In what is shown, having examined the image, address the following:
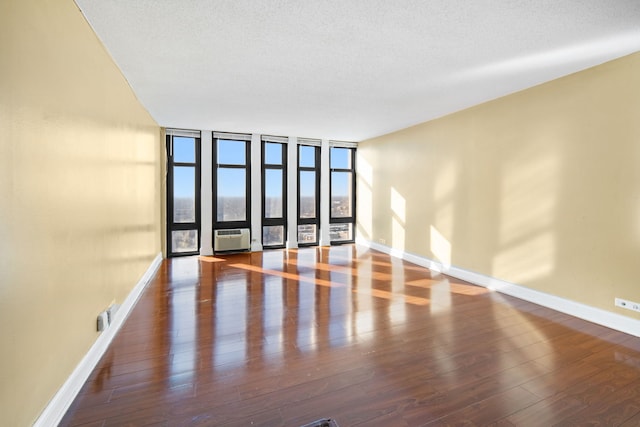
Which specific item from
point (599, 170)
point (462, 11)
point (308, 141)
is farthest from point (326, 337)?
Result: point (308, 141)

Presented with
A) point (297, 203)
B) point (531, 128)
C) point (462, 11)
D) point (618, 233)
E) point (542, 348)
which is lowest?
point (542, 348)

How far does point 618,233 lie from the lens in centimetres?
275

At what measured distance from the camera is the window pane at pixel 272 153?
6.42m

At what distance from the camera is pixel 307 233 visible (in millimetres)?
6902

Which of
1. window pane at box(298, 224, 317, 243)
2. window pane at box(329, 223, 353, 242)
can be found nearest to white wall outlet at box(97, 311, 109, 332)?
window pane at box(298, 224, 317, 243)

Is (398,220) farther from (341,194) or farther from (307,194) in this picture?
(307,194)

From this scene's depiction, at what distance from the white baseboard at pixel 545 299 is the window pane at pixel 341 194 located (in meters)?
2.46

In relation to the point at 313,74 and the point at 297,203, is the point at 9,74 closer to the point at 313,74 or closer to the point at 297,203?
the point at 313,74

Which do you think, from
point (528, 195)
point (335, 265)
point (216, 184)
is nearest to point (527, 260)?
point (528, 195)

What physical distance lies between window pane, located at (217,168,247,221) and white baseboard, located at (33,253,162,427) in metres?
3.07

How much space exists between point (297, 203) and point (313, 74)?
387 centimetres

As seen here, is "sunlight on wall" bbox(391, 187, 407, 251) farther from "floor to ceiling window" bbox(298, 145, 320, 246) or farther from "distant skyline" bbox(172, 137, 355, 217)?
"floor to ceiling window" bbox(298, 145, 320, 246)

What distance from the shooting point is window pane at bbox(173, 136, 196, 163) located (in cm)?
577

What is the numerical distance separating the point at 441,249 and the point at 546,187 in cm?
178
